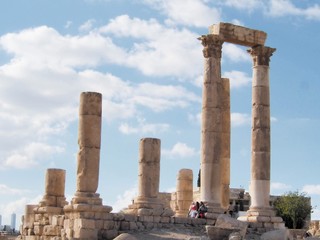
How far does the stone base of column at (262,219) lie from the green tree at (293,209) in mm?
28895

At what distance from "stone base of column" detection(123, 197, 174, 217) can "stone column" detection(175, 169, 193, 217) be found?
867 centimetres

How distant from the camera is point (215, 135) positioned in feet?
102

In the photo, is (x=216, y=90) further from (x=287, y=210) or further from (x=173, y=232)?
(x=287, y=210)

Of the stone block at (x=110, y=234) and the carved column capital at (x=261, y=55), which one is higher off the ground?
the carved column capital at (x=261, y=55)

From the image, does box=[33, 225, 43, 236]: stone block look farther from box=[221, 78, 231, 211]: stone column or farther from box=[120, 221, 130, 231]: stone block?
box=[221, 78, 231, 211]: stone column

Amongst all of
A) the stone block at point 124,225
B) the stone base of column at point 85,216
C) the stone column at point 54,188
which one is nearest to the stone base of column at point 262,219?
the stone block at point 124,225

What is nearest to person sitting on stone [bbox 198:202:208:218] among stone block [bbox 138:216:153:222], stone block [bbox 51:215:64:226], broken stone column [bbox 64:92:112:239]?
stone block [bbox 138:216:153:222]

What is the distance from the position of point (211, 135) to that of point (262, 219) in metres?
4.29

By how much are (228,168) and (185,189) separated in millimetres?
3133

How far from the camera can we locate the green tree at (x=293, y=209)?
60125mm

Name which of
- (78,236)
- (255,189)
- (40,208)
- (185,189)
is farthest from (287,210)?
(78,236)

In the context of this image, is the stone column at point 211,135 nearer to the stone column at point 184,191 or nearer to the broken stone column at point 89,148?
the stone column at point 184,191

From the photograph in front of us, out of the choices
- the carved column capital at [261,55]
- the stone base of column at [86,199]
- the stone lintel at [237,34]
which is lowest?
the stone base of column at [86,199]

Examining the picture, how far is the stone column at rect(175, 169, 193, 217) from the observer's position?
36406 millimetres
